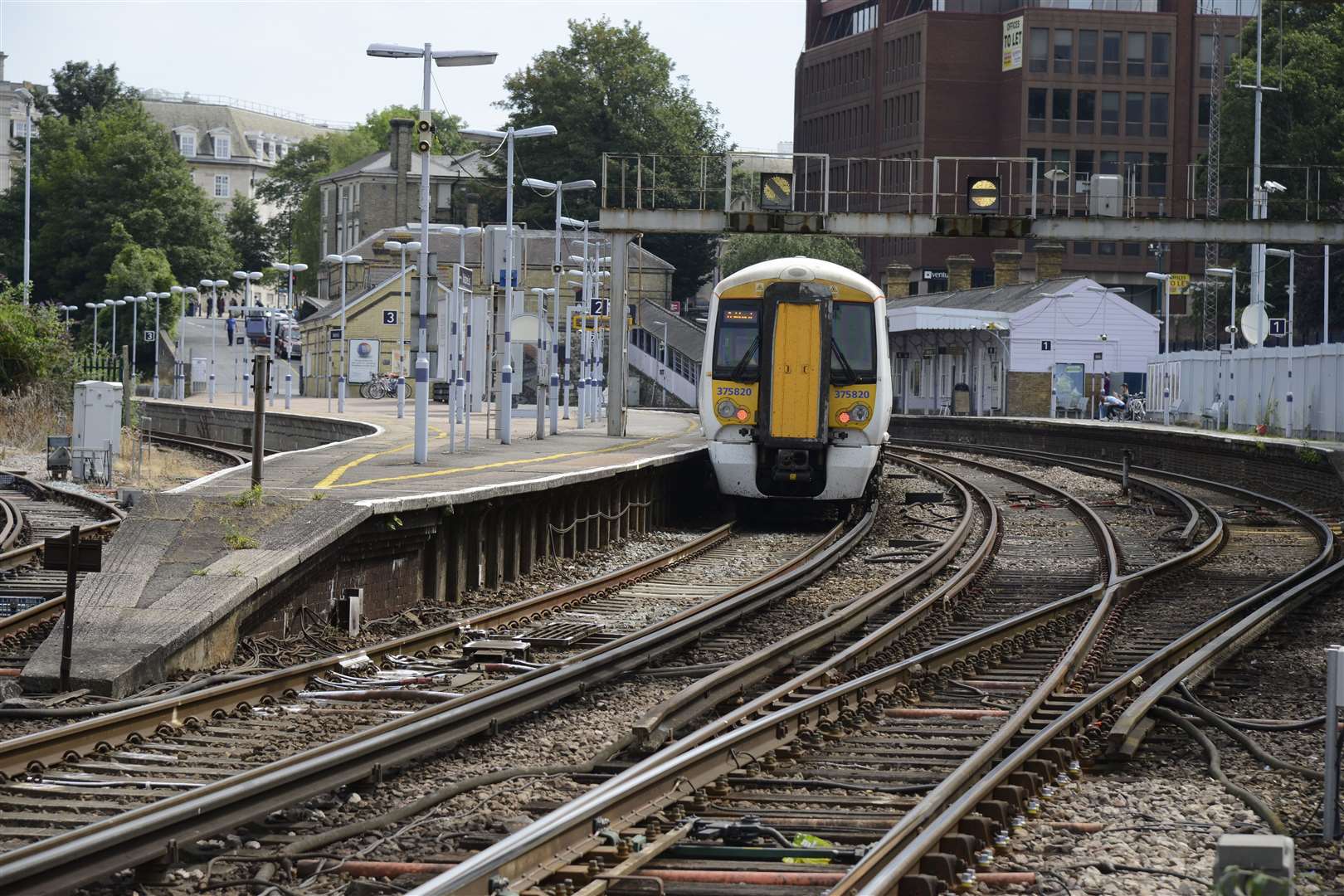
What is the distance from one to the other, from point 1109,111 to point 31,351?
60.7m

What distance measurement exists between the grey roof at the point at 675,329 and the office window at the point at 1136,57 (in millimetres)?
23913

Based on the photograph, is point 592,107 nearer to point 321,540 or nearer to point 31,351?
point 31,351

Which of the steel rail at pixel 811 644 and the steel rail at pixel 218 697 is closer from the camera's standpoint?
the steel rail at pixel 218 697

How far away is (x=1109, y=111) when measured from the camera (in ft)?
296

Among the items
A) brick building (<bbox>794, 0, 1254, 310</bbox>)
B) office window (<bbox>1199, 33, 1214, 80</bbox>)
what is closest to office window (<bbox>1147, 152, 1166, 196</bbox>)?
brick building (<bbox>794, 0, 1254, 310</bbox>)

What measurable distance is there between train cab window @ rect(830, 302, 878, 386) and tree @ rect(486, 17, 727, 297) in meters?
68.5

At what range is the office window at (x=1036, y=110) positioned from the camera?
89.0 metres

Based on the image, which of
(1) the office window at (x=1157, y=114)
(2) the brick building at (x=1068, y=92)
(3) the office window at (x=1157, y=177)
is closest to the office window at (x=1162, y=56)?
(2) the brick building at (x=1068, y=92)

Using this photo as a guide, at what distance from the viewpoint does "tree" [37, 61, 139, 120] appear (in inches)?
4636

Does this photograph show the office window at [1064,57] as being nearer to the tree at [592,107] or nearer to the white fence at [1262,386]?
the tree at [592,107]

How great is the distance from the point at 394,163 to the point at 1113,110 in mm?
41104

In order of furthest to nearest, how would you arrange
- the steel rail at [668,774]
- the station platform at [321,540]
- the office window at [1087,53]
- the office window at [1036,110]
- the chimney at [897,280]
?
1. the office window at [1036,110]
2. the office window at [1087,53]
3. the chimney at [897,280]
4. the station platform at [321,540]
5. the steel rail at [668,774]

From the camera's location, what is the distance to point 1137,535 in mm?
23375

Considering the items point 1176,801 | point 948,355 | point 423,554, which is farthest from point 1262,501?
point 948,355
